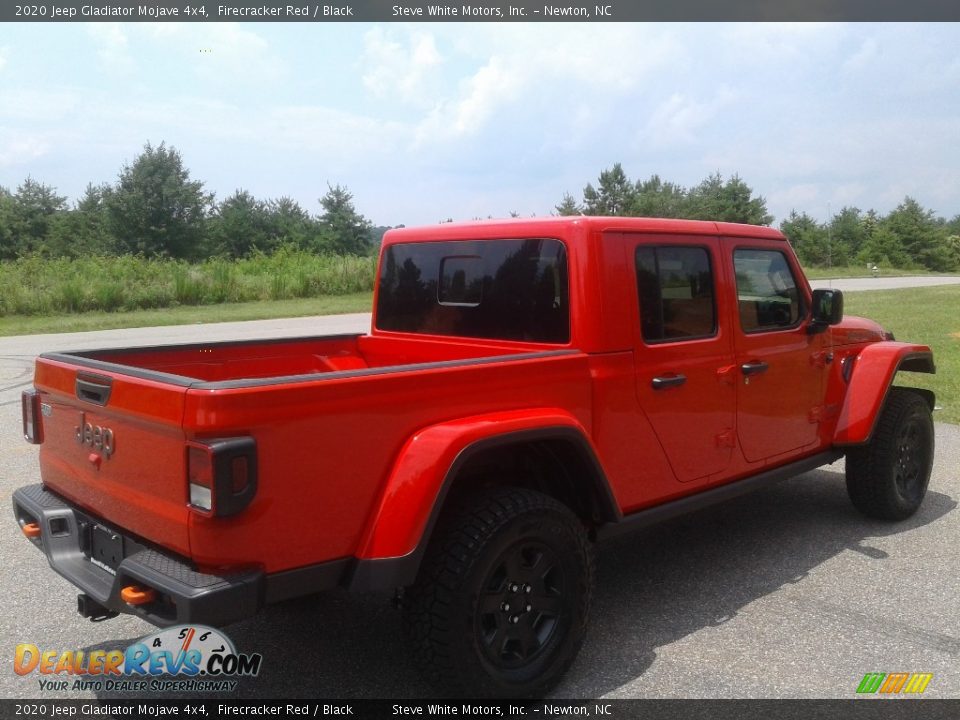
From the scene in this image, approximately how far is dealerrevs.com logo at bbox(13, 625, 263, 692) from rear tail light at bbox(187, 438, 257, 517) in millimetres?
890

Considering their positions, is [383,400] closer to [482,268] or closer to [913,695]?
[482,268]

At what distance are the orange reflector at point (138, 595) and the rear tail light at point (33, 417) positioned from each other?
47.3 inches

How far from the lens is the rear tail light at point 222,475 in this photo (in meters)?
2.35

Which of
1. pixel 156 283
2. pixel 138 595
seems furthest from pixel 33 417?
pixel 156 283

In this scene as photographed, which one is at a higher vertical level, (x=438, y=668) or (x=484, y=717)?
(x=438, y=668)

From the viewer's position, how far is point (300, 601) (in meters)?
3.82

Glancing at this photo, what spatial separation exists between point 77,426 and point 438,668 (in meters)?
1.62

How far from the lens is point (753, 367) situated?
4.05 m

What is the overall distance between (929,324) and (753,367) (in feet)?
47.2

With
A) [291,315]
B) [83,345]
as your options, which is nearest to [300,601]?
[83,345]

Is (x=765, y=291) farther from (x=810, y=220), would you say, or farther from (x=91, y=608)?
(x=810, y=220)

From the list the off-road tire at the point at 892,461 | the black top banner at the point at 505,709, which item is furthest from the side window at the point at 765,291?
the black top banner at the point at 505,709

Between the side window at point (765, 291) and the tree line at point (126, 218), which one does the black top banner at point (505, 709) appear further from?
the tree line at point (126, 218)

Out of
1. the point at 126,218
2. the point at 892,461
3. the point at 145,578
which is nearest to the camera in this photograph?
the point at 145,578
